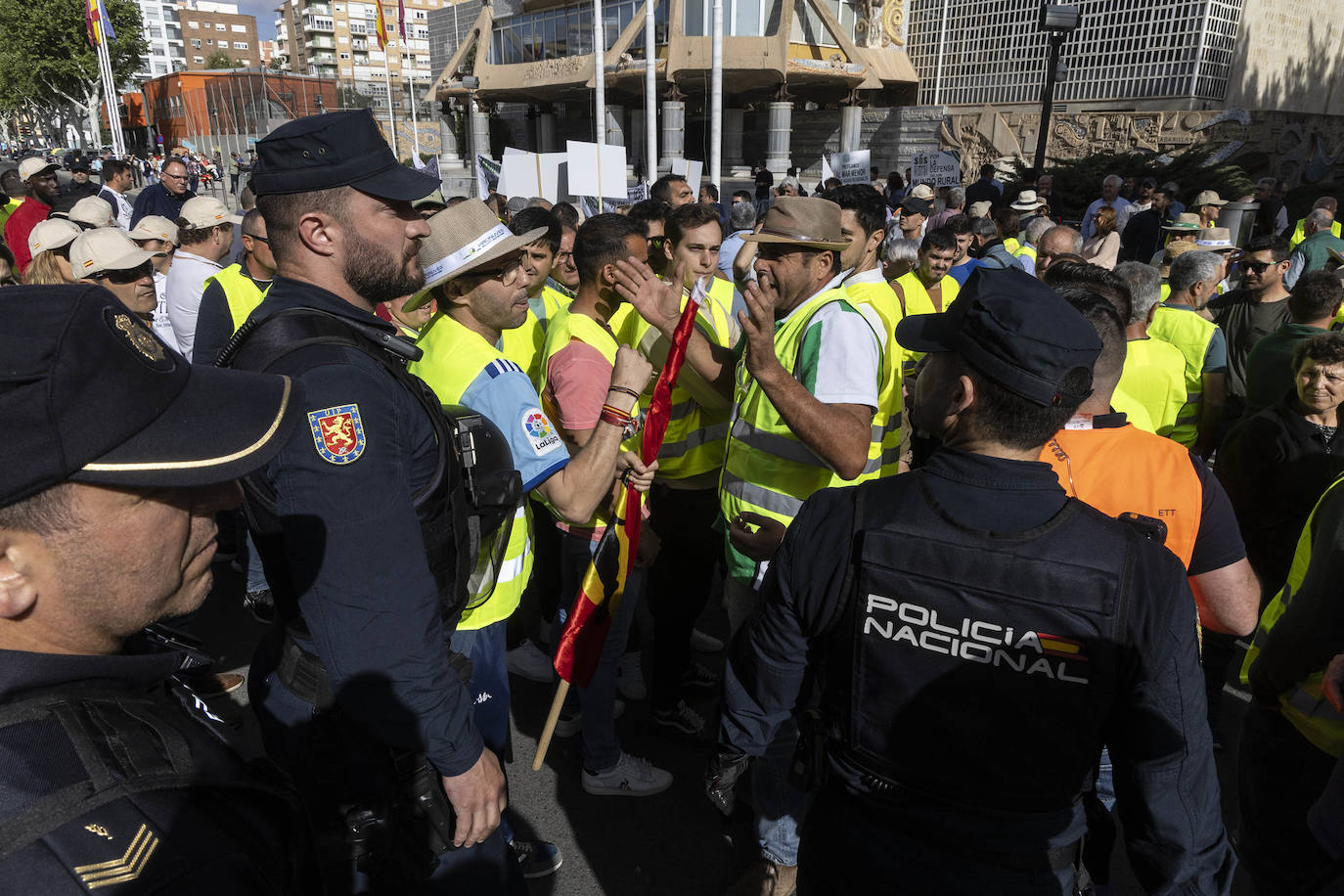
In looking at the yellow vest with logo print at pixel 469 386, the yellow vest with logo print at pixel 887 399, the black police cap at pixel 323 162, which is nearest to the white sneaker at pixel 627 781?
the yellow vest with logo print at pixel 469 386

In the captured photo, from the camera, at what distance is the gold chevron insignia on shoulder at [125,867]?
81cm

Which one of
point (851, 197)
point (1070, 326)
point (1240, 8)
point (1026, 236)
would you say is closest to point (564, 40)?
point (1240, 8)

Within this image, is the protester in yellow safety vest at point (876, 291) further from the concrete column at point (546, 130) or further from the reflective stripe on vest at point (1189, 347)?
the concrete column at point (546, 130)

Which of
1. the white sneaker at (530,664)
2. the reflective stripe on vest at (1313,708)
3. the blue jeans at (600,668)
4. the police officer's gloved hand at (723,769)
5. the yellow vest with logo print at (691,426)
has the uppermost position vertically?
the yellow vest with logo print at (691,426)

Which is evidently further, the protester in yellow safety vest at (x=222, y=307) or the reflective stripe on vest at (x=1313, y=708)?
the protester in yellow safety vest at (x=222, y=307)

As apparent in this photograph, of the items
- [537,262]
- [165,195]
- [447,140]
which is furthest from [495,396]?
[447,140]

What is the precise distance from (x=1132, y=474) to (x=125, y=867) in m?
2.20

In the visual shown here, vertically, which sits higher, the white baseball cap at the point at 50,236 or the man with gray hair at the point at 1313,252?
the white baseball cap at the point at 50,236

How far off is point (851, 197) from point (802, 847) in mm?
3092

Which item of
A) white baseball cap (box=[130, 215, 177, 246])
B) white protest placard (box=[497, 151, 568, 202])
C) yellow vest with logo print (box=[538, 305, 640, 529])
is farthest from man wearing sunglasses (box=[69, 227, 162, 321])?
white protest placard (box=[497, 151, 568, 202])

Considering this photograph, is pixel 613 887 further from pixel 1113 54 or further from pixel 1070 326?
pixel 1113 54

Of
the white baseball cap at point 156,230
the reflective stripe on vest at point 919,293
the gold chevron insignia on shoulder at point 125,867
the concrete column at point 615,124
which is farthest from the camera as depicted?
the concrete column at point 615,124

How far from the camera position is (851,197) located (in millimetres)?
4004

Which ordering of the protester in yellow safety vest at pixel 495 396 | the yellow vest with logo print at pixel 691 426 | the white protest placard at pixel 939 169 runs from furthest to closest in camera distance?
1. the white protest placard at pixel 939 169
2. the yellow vest with logo print at pixel 691 426
3. the protester in yellow safety vest at pixel 495 396
